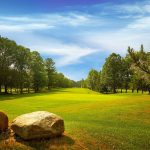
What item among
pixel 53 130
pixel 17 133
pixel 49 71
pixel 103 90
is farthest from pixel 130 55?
pixel 49 71

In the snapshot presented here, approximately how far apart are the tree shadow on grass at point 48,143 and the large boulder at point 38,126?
0.82 feet

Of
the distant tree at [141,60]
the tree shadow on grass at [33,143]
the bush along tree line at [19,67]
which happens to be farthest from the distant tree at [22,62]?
the tree shadow on grass at [33,143]

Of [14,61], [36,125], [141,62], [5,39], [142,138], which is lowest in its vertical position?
[142,138]

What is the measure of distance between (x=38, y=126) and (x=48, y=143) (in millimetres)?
1173

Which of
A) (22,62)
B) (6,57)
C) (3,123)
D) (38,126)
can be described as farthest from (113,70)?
(38,126)

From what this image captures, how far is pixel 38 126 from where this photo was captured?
17891 millimetres

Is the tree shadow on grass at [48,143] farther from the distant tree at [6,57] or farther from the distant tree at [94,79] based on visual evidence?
the distant tree at [94,79]

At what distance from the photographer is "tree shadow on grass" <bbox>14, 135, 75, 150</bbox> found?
17.4 m

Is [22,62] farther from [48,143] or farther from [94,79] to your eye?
[48,143]

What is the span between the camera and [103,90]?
4872 inches

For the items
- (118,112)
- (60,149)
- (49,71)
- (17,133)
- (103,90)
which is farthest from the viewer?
(49,71)

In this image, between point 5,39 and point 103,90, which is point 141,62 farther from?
point 103,90

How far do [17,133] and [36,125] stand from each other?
4.88 ft

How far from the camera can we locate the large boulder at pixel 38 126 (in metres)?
17.8
